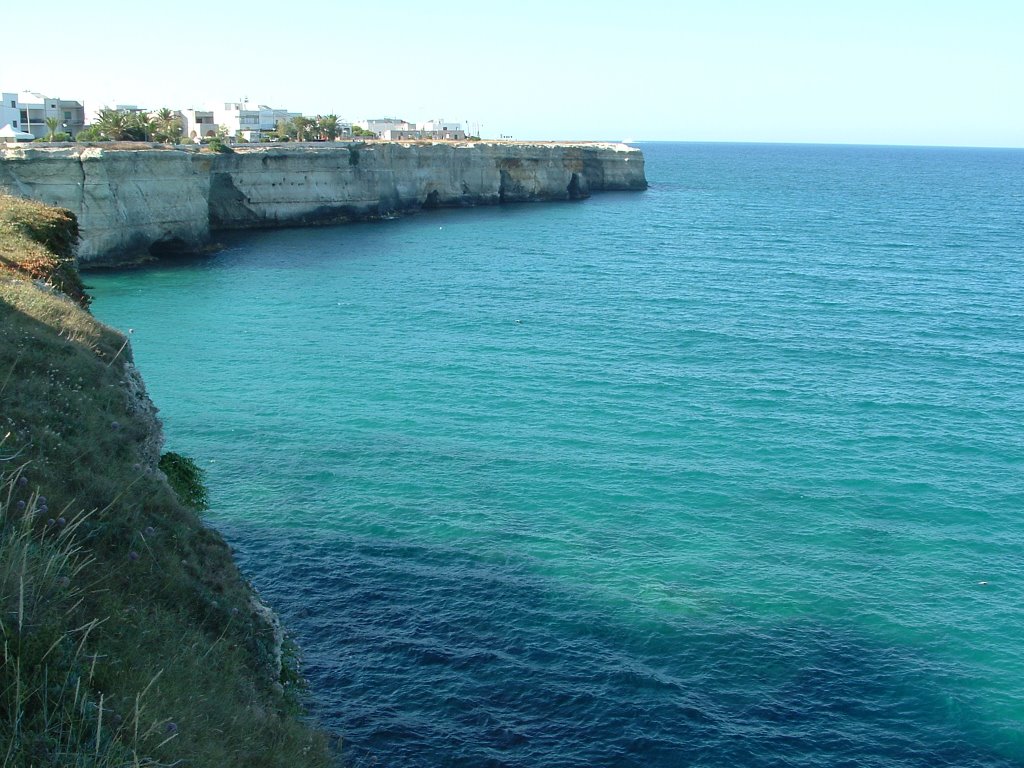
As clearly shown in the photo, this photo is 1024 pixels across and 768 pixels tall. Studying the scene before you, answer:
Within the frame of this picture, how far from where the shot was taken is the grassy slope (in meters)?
8.95

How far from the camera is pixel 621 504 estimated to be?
1084 inches

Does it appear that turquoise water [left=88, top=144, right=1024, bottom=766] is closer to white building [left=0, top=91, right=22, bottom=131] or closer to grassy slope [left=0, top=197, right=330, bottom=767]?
grassy slope [left=0, top=197, right=330, bottom=767]

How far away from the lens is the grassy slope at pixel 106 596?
8.95 meters

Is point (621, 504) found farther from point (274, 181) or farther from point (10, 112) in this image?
point (10, 112)

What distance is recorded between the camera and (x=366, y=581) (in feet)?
75.4

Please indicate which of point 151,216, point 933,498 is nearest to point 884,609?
point 933,498

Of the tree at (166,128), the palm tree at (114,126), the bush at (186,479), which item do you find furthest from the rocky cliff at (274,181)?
the bush at (186,479)

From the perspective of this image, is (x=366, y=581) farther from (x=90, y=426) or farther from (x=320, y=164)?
(x=320, y=164)

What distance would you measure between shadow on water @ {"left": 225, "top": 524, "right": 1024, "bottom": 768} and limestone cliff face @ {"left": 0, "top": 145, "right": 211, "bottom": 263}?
46.4 m

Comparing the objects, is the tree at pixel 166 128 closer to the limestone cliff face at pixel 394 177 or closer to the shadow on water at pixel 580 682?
the limestone cliff face at pixel 394 177

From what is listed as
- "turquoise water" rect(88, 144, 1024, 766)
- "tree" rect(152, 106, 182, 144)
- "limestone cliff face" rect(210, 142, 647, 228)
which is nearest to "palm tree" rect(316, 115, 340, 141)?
"limestone cliff face" rect(210, 142, 647, 228)

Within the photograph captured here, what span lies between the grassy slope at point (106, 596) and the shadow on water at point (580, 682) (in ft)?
10.1

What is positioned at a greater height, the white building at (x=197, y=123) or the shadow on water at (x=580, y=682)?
the white building at (x=197, y=123)

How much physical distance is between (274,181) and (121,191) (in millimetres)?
21160
